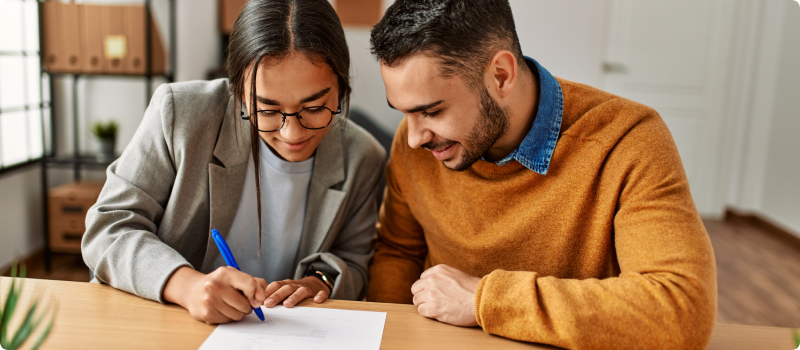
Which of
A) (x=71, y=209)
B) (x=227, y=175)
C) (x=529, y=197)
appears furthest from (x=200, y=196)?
(x=71, y=209)

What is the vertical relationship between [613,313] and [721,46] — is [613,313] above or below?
below

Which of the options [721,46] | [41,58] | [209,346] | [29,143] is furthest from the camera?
[721,46]

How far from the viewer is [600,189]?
1.06m

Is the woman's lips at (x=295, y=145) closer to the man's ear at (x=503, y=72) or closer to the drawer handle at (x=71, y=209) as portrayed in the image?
the man's ear at (x=503, y=72)

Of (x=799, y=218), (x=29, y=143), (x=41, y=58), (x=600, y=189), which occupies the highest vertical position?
(x=41, y=58)

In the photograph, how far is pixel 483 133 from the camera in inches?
42.4

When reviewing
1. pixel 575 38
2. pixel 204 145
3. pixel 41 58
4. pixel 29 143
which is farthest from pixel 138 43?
pixel 575 38

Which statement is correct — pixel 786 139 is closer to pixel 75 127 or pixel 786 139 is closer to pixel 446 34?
pixel 446 34

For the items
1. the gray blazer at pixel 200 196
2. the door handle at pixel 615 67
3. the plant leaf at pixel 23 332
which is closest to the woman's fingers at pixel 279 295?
the gray blazer at pixel 200 196

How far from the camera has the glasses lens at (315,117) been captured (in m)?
1.09

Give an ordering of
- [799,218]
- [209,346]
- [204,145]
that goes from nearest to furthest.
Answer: [209,346], [204,145], [799,218]

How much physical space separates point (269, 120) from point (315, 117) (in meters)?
0.09

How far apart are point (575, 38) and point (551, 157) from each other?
3.55 meters

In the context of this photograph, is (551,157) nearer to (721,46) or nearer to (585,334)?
(585,334)
